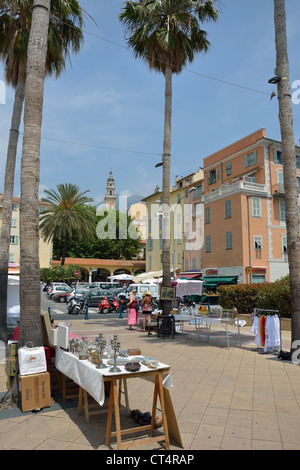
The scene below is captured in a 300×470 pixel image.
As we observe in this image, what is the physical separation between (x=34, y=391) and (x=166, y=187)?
1003 cm

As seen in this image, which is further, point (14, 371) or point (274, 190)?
point (274, 190)

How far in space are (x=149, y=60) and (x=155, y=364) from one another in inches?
552

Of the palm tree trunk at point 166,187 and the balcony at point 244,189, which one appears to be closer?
the palm tree trunk at point 166,187

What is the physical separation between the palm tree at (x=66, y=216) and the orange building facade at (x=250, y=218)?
16213mm

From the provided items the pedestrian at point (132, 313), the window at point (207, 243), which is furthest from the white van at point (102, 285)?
the pedestrian at point (132, 313)

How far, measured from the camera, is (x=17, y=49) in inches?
437

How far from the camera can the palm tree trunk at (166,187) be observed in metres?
13.6

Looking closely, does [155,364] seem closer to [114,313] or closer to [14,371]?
[14,371]

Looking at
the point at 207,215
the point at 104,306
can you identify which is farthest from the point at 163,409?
the point at 207,215

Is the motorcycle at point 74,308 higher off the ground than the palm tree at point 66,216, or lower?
lower

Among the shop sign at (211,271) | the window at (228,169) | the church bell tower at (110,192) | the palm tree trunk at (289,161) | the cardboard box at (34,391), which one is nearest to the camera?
the cardboard box at (34,391)

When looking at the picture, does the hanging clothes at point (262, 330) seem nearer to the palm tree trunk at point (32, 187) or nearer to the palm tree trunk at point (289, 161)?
the palm tree trunk at point (289, 161)

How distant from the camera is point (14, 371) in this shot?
18.8ft

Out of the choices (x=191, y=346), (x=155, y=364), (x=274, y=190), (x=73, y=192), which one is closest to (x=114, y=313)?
(x=191, y=346)
